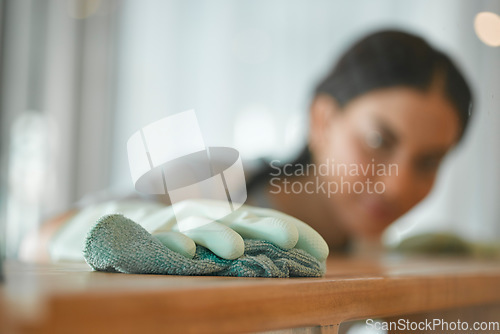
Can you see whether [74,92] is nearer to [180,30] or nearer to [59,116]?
[59,116]

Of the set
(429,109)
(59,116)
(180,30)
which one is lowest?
(59,116)

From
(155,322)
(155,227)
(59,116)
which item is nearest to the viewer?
(155,322)

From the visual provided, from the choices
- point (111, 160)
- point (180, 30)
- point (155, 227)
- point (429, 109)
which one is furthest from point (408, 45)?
point (111, 160)

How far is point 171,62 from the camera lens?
166cm

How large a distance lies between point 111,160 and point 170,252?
156cm

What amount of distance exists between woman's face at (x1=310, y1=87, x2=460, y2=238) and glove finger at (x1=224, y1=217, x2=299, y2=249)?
0.44 ft

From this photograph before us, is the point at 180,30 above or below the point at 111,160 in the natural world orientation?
above

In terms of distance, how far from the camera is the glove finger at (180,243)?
26 centimetres

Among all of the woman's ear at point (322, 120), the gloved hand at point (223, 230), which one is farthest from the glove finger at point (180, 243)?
the woman's ear at point (322, 120)

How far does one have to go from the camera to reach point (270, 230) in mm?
270

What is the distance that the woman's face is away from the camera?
0.43 metres
